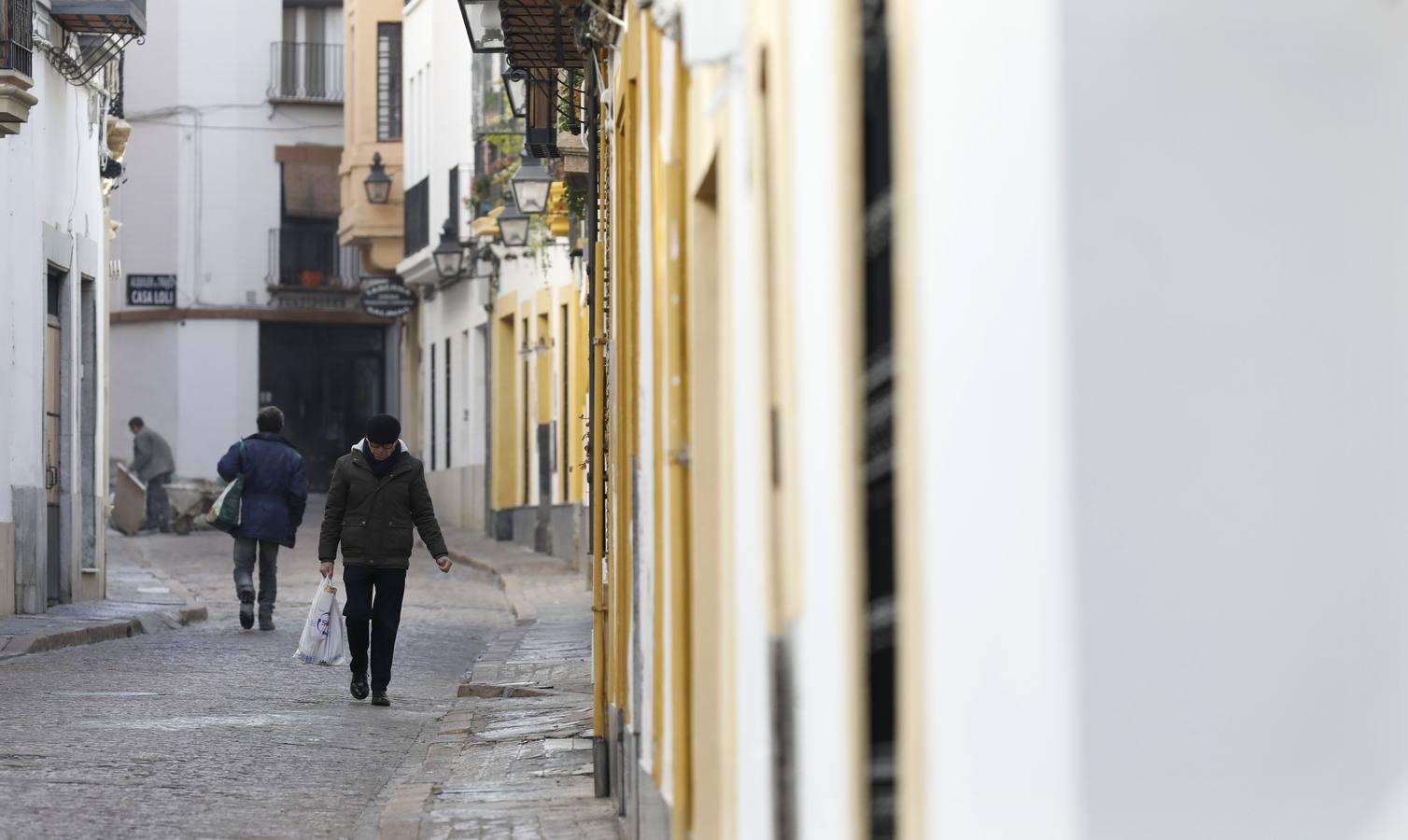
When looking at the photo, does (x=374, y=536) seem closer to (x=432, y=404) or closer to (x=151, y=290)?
(x=432, y=404)

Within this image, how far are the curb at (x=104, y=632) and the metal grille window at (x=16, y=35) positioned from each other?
422cm

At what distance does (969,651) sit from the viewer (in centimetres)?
313

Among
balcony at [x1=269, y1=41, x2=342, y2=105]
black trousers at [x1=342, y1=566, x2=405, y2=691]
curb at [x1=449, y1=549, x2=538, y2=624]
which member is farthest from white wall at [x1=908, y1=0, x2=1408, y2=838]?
balcony at [x1=269, y1=41, x2=342, y2=105]

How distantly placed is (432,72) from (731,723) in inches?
1337

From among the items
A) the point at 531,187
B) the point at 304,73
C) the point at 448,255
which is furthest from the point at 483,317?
the point at 531,187

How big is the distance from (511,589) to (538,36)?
33.9 feet

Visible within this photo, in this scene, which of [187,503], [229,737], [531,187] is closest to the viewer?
[229,737]

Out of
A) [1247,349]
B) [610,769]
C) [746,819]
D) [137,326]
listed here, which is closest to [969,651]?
[1247,349]

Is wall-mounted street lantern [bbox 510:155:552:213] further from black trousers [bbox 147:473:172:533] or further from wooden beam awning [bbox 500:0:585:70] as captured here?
black trousers [bbox 147:473:172:533]

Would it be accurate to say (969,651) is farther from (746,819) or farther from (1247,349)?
(746,819)

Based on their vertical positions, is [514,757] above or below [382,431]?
below

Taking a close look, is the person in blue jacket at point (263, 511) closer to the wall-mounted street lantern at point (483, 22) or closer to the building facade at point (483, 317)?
the wall-mounted street lantern at point (483, 22)

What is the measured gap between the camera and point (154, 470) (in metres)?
34.4

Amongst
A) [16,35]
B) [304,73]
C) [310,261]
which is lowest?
[16,35]
